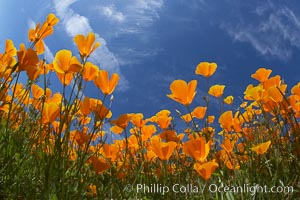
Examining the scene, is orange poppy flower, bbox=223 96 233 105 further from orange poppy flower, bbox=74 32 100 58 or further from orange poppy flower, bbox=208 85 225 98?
orange poppy flower, bbox=74 32 100 58

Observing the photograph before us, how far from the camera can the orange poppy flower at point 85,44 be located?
1985 mm

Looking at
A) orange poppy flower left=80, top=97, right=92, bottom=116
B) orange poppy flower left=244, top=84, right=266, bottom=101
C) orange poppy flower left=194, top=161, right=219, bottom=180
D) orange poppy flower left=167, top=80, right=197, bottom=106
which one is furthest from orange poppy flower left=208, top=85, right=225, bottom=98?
orange poppy flower left=194, top=161, right=219, bottom=180

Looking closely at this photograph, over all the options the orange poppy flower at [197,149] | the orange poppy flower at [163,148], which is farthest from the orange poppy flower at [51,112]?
the orange poppy flower at [197,149]

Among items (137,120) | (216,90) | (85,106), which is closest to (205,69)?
(216,90)

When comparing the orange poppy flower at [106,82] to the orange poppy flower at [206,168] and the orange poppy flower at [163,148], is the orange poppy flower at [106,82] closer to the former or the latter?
the orange poppy flower at [163,148]

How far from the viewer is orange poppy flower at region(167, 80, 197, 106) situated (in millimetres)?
2264

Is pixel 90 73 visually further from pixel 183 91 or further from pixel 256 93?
pixel 256 93

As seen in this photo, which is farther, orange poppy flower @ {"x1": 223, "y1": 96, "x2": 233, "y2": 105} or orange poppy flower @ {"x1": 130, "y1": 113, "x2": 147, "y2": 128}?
orange poppy flower @ {"x1": 223, "y1": 96, "x2": 233, "y2": 105}

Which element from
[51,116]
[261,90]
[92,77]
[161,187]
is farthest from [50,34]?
[261,90]

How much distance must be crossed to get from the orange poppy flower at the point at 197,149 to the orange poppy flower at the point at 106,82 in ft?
1.81

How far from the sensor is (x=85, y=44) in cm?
201

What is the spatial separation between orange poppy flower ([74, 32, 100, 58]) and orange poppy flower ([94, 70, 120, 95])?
0.14 m

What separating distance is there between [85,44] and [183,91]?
2.17ft

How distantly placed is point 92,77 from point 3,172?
Answer: 2.14ft
